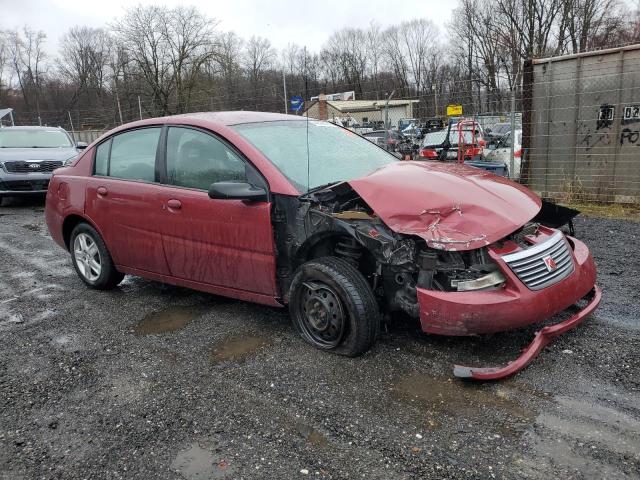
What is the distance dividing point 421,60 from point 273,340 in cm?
8150

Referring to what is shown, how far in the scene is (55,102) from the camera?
55.1 m

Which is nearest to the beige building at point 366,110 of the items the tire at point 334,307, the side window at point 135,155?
the side window at point 135,155

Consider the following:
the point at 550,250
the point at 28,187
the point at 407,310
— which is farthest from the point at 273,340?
the point at 28,187

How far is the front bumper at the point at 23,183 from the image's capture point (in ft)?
34.0

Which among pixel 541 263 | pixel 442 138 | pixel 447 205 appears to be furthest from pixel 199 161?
pixel 442 138

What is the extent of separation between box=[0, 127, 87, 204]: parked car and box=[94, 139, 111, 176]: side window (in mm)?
6538

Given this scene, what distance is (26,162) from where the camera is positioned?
10.4 meters

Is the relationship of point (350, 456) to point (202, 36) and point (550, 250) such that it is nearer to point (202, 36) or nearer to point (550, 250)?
point (550, 250)

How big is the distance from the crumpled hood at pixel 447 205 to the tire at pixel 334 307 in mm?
459

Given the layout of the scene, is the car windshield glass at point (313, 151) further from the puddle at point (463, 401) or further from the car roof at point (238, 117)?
the puddle at point (463, 401)

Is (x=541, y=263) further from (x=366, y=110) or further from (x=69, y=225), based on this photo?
(x=366, y=110)

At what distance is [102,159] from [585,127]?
7461 mm

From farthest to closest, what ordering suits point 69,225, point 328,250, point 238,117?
point 69,225 < point 238,117 < point 328,250

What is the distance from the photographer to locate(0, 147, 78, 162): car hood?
10.4 meters
